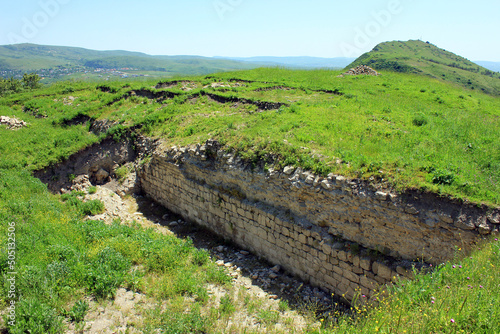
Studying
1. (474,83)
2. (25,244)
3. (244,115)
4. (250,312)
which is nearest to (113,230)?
(25,244)

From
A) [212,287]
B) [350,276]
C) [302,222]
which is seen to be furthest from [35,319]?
[350,276]

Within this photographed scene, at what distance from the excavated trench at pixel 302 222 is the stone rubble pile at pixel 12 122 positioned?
16.5ft

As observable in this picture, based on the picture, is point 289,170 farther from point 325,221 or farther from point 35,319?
point 35,319

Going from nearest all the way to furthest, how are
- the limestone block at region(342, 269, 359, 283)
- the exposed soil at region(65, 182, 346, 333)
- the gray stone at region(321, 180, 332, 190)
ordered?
the exposed soil at region(65, 182, 346, 333)
the limestone block at region(342, 269, 359, 283)
the gray stone at region(321, 180, 332, 190)

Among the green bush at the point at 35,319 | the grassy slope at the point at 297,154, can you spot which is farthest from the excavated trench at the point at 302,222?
the green bush at the point at 35,319

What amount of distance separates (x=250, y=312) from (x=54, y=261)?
4183mm

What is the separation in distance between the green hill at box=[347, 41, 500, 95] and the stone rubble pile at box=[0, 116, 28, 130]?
32012mm

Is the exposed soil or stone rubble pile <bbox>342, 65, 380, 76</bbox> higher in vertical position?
stone rubble pile <bbox>342, 65, 380, 76</bbox>

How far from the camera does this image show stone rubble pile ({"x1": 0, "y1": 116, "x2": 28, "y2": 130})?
578 inches

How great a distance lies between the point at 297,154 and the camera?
26.5 ft

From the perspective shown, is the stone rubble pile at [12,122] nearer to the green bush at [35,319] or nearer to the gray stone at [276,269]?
the green bush at [35,319]

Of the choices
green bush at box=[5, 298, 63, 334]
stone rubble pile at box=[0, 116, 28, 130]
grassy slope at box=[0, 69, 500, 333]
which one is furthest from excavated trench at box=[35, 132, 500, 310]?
stone rubble pile at box=[0, 116, 28, 130]

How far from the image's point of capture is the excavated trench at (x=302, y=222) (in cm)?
600

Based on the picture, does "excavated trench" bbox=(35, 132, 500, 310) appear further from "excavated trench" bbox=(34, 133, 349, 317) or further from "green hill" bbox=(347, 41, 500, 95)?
"green hill" bbox=(347, 41, 500, 95)
